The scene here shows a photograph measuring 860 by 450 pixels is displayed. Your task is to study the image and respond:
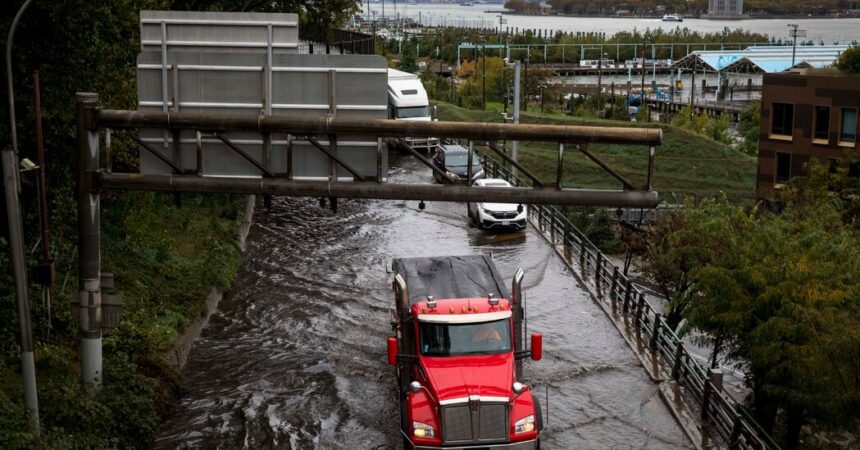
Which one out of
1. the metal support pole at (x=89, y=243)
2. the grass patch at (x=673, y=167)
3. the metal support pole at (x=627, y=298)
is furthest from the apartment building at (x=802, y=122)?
the metal support pole at (x=89, y=243)

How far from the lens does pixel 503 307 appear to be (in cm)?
1750

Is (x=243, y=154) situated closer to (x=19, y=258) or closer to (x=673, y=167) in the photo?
(x=19, y=258)

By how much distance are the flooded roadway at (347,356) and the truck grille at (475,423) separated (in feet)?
9.34

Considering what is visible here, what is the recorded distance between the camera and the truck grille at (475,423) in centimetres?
1595

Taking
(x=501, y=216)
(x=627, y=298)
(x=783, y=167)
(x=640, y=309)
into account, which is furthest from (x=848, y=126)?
(x=640, y=309)

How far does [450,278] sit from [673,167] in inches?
2204

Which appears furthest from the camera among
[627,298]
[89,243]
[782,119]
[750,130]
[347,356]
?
[750,130]

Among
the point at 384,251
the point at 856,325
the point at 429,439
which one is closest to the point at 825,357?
the point at 856,325

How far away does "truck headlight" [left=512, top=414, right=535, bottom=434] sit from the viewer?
16.2 m

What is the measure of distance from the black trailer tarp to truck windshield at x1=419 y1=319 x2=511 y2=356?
1260 millimetres

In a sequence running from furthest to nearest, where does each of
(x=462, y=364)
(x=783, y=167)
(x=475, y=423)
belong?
(x=783, y=167)
(x=462, y=364)
(x=475, y=423)

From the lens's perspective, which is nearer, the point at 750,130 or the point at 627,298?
the point at 627,298

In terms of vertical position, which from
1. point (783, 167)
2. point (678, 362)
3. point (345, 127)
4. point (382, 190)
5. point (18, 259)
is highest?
point (345, 127)

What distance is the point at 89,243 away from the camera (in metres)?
16.6
